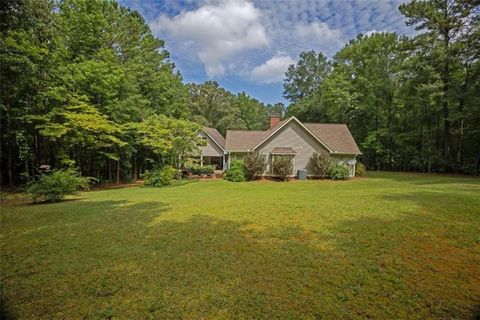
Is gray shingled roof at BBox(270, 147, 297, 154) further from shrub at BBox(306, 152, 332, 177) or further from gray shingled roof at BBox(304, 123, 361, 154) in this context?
gray shingled roof at BBox(304, 123, 361, 154)

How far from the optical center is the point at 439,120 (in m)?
26.4

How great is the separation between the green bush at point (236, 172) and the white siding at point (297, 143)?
10.1 ft

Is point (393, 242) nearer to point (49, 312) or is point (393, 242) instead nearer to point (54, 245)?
Answer: point (49, 312)

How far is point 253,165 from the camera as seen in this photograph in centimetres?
2000

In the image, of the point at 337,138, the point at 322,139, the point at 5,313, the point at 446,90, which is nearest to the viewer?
the point at 5,313

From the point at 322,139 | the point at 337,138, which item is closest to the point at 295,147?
the point at 322,139

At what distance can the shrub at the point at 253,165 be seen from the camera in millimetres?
20031

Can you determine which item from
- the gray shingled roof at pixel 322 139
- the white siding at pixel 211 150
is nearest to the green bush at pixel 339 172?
the gray shingled roof at pixel 322 139

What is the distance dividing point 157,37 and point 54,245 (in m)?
27.3

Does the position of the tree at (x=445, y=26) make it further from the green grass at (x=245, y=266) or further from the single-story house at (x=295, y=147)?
the green grass at (x=245, y=266)

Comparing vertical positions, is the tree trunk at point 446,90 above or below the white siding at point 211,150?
above

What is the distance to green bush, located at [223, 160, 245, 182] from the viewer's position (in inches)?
777

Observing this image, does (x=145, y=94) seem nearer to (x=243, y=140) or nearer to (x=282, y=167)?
(x=243, y=140)

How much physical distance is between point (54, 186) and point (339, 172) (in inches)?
781
